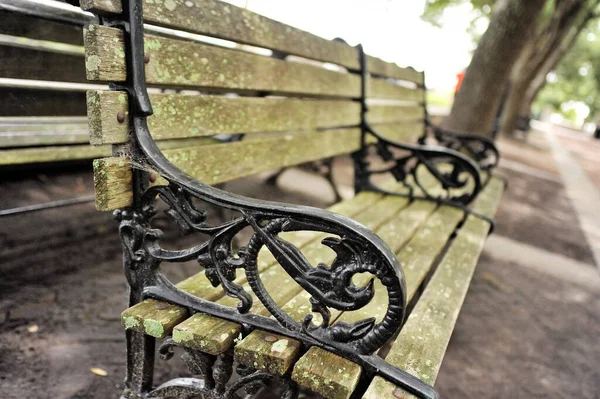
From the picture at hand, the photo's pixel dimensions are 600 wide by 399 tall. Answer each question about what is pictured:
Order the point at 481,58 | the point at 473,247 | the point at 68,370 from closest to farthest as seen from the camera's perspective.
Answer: the point at 68,370 < the point at 473,247 < the point at 481,58

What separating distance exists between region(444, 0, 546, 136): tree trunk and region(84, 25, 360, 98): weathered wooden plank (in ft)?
12.2

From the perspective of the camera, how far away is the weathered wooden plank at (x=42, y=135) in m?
2.16

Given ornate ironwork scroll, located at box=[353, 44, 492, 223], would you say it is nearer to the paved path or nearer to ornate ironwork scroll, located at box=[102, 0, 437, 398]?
ornate ironwork scroll, located at box=[102, 0, 437, 398]

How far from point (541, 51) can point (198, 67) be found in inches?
637

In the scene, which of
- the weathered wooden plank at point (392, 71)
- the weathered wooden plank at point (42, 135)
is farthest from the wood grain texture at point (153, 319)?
the weathered wooden plank at point (392, 71)

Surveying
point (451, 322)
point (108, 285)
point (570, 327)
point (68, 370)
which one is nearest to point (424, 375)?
point (451, 322)

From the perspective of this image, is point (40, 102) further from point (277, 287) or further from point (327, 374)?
point (327, 374)

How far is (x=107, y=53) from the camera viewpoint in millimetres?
1256

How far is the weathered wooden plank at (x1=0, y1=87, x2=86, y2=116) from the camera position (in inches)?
77.0

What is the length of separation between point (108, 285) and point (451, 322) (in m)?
1.80

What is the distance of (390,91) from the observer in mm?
3605

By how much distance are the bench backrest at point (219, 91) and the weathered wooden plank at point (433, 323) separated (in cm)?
87

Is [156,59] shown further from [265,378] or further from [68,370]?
[68,370]

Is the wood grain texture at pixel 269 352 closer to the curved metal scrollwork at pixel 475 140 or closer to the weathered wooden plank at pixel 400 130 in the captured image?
the weathered wooden plank at pixel 400 130
